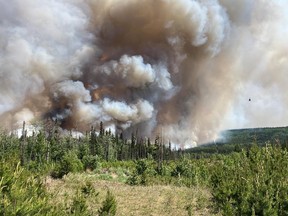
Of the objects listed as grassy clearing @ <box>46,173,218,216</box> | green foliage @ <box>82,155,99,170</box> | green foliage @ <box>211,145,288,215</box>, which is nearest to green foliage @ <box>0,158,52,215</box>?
green foliage @ <box>211,145,288,215</box>

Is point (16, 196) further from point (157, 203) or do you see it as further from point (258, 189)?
point (157, 203)

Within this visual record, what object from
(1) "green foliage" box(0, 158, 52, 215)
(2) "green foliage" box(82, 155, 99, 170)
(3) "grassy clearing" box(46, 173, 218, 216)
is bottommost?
(3) "grassy clearing" box(46, 173, 218, 216)

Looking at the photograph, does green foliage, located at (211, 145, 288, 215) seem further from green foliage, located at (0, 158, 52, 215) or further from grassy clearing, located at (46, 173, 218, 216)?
green foliage, located at (0, 158, 52, 215)

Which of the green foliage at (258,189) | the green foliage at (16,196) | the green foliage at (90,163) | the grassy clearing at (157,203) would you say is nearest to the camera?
the green foliage at (16,196)

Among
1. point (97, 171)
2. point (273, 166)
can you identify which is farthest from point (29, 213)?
point (97, 171)

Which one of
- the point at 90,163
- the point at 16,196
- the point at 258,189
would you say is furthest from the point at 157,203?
the point at 90,163

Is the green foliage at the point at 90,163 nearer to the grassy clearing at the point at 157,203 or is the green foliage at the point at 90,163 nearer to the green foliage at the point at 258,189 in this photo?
the grassy clearing at the point at 157,203

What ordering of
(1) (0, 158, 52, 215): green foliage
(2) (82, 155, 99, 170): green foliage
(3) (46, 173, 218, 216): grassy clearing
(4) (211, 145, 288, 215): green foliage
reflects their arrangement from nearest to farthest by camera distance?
(1) (0, 158, 52, 215): green foliage < (4) (211, 145, 288, 215): green foliage < (3) (46, 173, 218, 216): grassy clearing < (2) (82, 155, 99, 170): green foliage


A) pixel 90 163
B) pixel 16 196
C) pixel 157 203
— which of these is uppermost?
pixel 90 163

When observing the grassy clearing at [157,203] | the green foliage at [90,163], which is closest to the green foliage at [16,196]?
the grassy clearing at [157,203]

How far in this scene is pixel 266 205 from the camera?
13703mm

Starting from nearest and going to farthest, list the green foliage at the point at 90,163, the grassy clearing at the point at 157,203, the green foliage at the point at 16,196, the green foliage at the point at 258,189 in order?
1. the green foliage at the point at 16,196
2. the green foliage at the point at 258,189
3. the grassy clearing at the point at 157,203
4. the green foliage at the point at 90,163

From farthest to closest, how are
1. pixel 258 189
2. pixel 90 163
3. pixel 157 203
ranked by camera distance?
pixel 90 163 → pixel 157 203 → pixel 258 189

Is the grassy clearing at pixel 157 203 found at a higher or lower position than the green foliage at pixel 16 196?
lower
